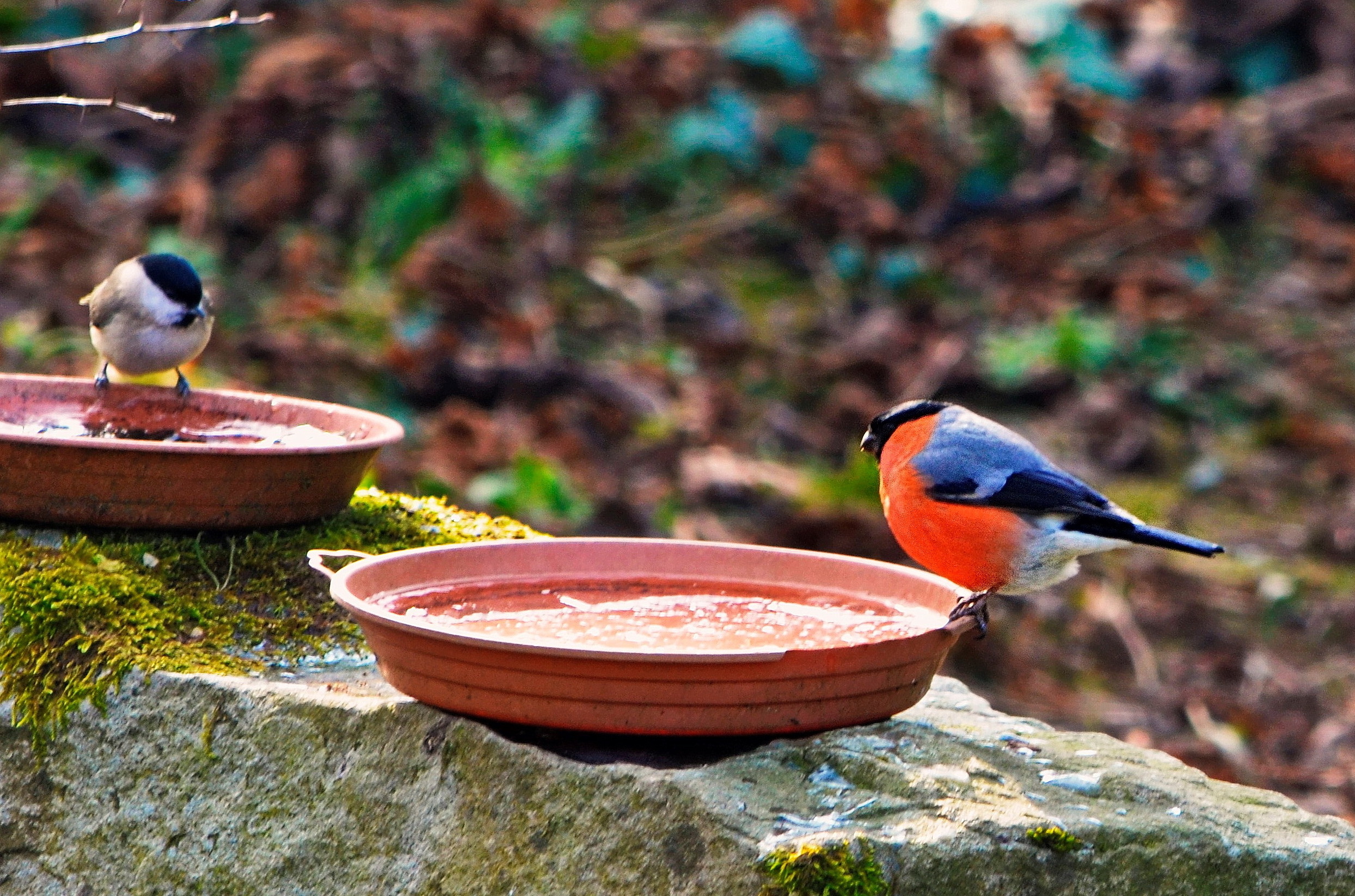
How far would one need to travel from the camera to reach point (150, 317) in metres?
5.04

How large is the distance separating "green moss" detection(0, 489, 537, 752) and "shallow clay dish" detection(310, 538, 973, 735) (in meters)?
0.40

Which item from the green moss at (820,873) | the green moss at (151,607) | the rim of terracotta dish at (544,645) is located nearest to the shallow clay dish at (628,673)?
the rim of terracotta dish at (544,645)

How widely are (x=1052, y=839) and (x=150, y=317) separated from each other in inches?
143

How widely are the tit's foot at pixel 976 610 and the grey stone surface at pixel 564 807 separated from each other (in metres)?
0.20

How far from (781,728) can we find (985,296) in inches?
256

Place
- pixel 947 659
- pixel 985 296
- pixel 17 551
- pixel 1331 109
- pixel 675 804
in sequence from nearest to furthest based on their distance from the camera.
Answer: pixel 675 804 < pixel 17 551 < pixel 947 659 < pixel 985 296 < pixel 1331 109

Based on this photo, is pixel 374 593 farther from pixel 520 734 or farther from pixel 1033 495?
pixel 1033 495

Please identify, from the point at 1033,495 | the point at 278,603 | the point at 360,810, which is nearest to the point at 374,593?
the point at 360,810

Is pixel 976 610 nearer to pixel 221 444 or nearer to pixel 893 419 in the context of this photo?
pixel 893 419

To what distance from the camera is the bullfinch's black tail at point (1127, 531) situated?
Result: 3.35 m

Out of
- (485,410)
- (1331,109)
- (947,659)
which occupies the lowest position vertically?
(947,659)

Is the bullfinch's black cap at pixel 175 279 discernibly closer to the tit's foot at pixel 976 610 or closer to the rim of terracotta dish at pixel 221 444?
the rim of terracotta dish at pixel 221 444

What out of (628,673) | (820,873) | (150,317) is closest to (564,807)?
(628,673)

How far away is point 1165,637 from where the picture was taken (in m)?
6.27
